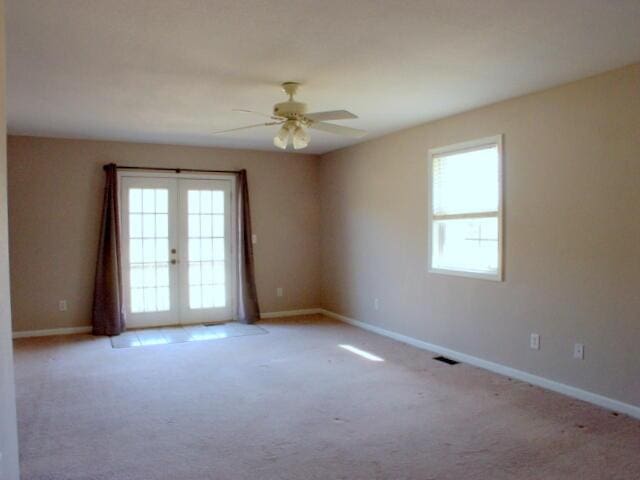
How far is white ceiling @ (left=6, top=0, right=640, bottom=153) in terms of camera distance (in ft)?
8.31

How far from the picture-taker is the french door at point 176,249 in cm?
644

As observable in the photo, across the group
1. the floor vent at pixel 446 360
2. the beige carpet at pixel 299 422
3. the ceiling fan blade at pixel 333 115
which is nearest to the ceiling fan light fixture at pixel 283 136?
the ceiling fan blade at pixel 333 115

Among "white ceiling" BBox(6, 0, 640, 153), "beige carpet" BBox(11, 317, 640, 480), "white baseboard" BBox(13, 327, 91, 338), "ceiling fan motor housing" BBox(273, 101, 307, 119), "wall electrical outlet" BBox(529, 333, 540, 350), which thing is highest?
"white ceiling" BBox(6, 0, 640, 153)

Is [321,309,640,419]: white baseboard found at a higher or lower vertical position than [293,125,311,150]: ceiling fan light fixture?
lower

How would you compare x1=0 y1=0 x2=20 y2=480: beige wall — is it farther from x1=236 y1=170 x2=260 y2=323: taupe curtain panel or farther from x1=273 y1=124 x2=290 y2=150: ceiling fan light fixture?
x1=236 y1=170 x2=260 y2=323: taupe curtain panel

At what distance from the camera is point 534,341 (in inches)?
165

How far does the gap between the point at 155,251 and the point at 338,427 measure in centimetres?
413

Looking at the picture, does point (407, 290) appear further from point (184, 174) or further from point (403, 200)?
point (184, 174)

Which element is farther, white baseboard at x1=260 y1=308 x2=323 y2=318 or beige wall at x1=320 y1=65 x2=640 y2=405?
white baseboard at x1=260 y1=308 x2=323 y2=318

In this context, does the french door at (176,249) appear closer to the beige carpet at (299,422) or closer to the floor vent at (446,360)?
the beige carpet at (299,422)

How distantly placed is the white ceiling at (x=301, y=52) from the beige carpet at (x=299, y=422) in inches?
96.4

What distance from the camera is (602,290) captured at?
3.66 meters

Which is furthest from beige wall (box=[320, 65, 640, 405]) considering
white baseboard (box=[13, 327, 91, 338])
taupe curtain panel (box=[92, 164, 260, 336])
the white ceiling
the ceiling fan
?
white baseboard (box=[13, 327, 91, 338])

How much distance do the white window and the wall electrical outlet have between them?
590 millimetres
